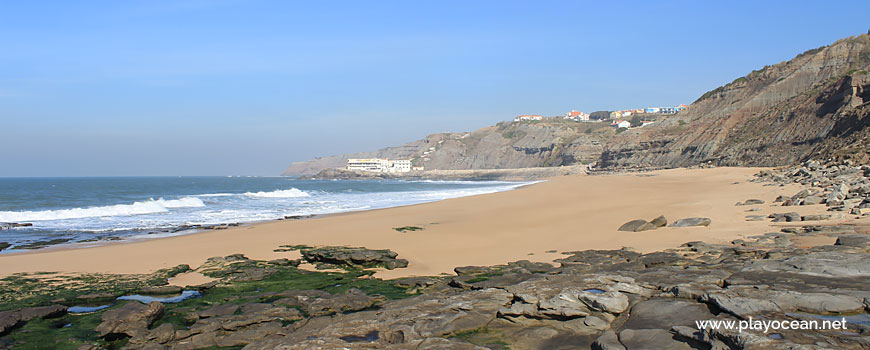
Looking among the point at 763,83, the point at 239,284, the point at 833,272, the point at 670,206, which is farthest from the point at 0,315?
the point at 763,83

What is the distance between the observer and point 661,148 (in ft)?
228

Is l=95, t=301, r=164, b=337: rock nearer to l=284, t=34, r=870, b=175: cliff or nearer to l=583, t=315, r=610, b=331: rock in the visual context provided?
l=583, t=315, r=610, b=331: rock

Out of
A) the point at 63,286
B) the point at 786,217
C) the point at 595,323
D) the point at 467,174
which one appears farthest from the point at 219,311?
the point at 467,174

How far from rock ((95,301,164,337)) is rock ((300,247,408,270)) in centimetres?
403

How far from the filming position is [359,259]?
985cm

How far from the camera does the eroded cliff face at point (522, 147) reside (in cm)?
11450

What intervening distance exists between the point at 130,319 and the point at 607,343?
17.7 ft

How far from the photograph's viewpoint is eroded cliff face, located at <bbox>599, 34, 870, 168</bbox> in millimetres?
37209

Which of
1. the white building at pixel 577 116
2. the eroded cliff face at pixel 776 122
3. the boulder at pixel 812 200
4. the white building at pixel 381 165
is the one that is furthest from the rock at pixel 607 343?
the white building at pixel 577 116

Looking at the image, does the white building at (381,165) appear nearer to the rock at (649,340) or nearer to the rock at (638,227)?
the rock at (638,227)

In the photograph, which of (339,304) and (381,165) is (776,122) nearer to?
(339,304)

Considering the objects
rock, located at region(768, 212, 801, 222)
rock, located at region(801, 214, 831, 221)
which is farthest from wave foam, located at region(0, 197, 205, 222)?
rock, located at region(801, 214, 831, 221)

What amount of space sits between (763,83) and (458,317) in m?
79.9

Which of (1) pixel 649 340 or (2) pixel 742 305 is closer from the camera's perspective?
(1) pixel 649 340
